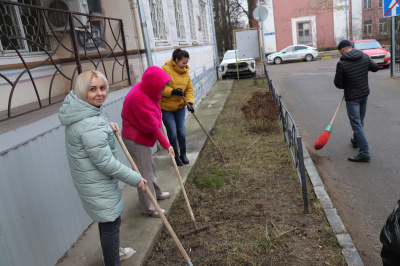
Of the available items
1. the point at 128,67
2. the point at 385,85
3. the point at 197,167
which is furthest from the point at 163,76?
the point at 385,85

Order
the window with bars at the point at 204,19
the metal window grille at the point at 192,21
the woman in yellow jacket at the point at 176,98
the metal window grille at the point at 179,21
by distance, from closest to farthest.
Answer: the woman in yellow jacket at the point at 176,98, the metal window grille at the point at 179,21, the metal window grille at the point at 192,21, the window with bars at the point at 204,19

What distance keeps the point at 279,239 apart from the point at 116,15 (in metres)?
4.79

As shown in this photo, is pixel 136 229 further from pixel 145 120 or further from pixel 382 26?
pixel 382 26

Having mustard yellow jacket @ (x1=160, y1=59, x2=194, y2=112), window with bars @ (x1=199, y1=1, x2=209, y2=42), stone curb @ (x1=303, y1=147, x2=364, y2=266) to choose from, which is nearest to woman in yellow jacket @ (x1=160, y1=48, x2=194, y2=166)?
mustard yellow jacket @ (x1=160, y1=59, x2=194, y2=112)

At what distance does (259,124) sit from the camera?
7.06 metres

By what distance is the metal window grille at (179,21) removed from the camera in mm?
10223

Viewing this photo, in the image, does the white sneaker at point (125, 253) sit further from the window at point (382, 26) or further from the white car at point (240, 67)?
the window at point (382, 26)

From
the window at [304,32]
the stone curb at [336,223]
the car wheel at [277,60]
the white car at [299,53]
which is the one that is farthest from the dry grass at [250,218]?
the window at [304,32]

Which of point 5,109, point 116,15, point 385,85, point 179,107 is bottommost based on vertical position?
point 385,85

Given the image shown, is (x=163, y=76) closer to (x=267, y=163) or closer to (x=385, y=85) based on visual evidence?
(x=267, y=163)

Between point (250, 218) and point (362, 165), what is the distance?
235cm

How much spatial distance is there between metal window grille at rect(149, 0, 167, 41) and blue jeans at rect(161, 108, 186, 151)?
9.39ft

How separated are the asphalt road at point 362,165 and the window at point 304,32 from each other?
24.8m

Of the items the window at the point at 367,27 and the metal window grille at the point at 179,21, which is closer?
the metal window grille at the point at 179,21
